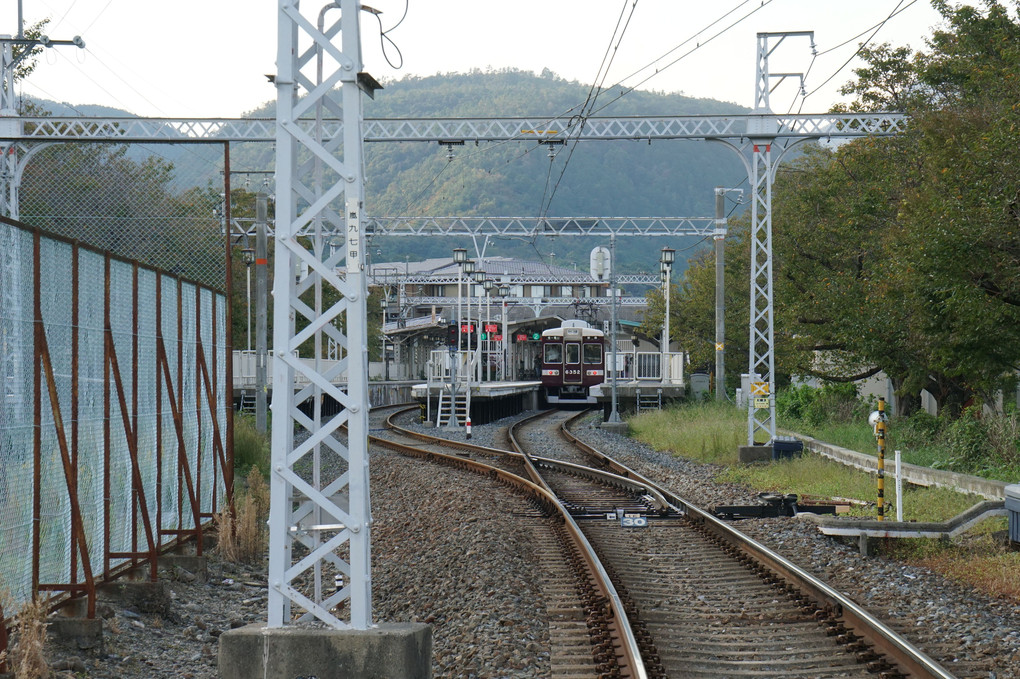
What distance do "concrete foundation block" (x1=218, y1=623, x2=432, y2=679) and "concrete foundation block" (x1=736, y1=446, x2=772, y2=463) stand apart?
13.5 meters

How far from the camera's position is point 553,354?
42531 mm

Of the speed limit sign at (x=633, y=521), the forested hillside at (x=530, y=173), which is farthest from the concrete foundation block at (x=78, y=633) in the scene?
the forested hillside at (x=530, y=173)

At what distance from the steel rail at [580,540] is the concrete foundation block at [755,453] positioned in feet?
11.5

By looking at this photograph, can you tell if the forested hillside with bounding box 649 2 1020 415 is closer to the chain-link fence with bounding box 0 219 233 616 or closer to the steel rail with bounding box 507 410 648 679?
the steel rail with bounding box 507 410 648 679

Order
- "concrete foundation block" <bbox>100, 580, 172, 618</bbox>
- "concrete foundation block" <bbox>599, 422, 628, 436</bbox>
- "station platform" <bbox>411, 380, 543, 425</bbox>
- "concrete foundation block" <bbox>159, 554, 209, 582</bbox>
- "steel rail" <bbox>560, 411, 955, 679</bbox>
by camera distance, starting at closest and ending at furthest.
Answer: "steel rail" <bbox>560, 411, 955, 679</bbox>
"concrete foundation block" <bbox>100, 580, 172, 618</bbox>
"concrete foundation block" <bbox>159, 554, 209, 582</bbox>
"concrete foundation block" <bbox>599, 422, 628, 436</bbox>
"station platform" <bbox>411, 380, 543, 425</bbox>

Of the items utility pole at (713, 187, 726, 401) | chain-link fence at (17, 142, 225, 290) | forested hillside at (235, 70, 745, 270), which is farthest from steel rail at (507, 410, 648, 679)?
forested hillside at (235, 70, 745, 270)

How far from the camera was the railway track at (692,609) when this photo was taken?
6.49 m

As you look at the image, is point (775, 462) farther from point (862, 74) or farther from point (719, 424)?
point (862, 74)

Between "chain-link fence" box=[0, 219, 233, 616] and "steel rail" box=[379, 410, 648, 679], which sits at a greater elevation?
"chain-link fence" box=[0, 219, 233, 616]

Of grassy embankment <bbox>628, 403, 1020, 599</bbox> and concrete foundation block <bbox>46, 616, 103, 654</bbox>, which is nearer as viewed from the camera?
concrete foundation block <bbox>46, 616, 103, 654</bbox>

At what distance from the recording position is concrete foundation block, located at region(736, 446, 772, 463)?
1817 cm

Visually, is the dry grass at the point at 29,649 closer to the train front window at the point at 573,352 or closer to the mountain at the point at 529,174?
the train front window at the point at 573,352

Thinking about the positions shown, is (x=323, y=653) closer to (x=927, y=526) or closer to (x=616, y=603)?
(x=616, y=603)

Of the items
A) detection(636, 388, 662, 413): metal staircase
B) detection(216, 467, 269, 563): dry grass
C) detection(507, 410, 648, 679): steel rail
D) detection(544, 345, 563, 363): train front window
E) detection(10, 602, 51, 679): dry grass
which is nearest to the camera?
detection(10, 602, 51, 679): dry grass
